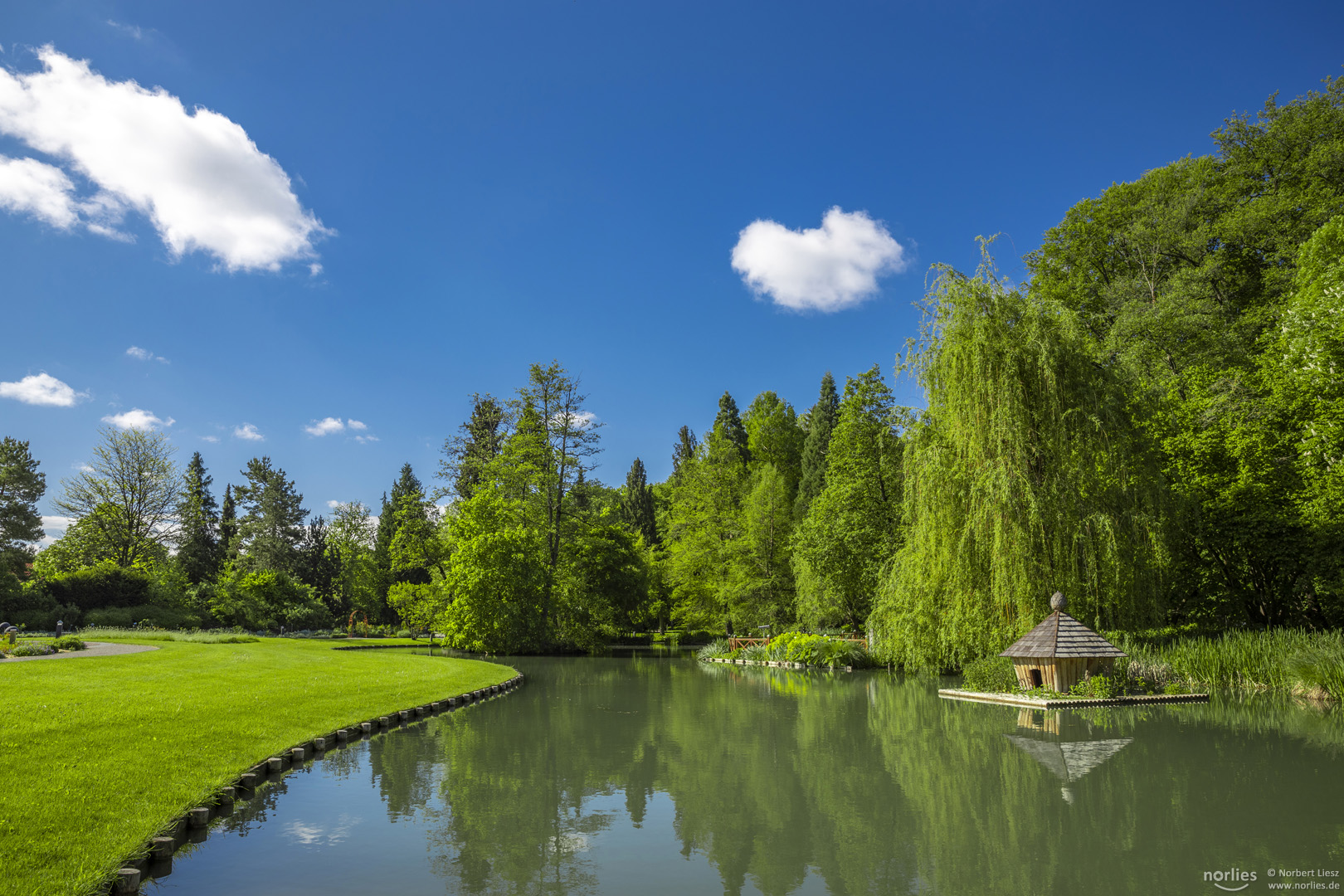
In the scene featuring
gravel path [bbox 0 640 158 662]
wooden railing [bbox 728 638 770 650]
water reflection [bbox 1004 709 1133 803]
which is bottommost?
wooden railing [bbox 728 638 770 650]

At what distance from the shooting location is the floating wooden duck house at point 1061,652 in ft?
48.3

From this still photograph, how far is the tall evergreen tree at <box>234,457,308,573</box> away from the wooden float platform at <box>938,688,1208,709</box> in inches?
1930

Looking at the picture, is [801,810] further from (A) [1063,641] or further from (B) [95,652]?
(B) [95,652]

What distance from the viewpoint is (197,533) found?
52.2 metres

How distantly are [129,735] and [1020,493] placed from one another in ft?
54.0

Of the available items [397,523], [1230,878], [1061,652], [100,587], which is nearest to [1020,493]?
[1061,652]

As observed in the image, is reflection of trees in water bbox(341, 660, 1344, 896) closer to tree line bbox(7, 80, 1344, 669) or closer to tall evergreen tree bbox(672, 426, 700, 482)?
tree line bbox(7, 80, 1344, 669)

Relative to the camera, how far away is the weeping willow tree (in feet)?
53.1

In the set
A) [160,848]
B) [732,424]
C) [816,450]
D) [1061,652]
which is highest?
[732,424]

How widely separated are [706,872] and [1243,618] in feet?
73.7

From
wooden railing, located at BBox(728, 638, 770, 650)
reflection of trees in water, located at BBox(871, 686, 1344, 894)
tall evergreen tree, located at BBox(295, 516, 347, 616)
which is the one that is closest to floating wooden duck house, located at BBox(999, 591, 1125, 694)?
reflection of trees in water, located at BBox(871, 686, 1344, 894)

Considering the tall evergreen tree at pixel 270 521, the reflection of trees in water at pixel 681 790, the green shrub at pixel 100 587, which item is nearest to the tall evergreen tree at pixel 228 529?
the tall evergreen tree at pixel 270 521

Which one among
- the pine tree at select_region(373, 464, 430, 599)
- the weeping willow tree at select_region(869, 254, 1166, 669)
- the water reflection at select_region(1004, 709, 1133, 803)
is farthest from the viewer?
the pine tree at select_region(373, 464, 430, 599)

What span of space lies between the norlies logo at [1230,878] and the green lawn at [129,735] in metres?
7.95
